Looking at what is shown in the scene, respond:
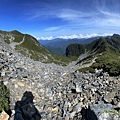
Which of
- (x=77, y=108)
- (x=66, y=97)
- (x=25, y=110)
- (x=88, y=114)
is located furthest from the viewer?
(x=66, y=97)

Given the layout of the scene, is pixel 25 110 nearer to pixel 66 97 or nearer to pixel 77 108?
pixel 77 108

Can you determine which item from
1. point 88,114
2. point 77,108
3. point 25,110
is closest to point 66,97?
point 77,108

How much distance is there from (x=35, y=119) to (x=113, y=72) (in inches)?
580

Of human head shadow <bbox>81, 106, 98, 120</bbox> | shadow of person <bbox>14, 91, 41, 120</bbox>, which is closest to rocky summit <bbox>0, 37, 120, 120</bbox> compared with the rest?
human head shadow <bbox>81, 106, 98, 120</bbox>

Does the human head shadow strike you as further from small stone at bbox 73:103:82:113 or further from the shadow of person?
the shadow of person

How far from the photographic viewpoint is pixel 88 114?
1216 centimetres

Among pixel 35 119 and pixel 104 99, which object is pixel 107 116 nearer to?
pixel 104 99

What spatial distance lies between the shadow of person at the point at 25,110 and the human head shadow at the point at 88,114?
3204 mm

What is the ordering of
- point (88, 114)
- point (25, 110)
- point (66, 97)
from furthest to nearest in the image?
point (66, 97) < point (25, 110) < point (88, 114)

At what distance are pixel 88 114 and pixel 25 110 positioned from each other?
4.64 metres

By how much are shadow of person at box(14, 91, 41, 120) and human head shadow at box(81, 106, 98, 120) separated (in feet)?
10.5

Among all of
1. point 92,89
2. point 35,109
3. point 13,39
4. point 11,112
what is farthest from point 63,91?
point 13,39

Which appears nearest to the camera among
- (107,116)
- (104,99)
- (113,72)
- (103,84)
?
(107,116)

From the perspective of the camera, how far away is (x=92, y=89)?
653 inches
